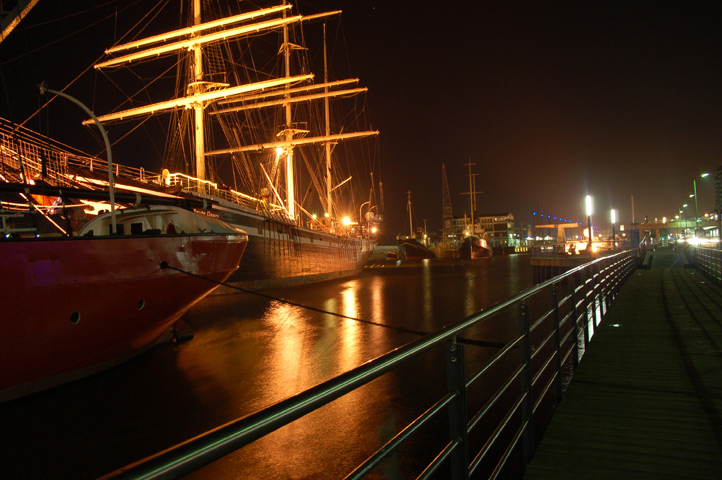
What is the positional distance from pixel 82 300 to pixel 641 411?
7072 millimetres

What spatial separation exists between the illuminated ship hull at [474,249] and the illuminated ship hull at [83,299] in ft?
169

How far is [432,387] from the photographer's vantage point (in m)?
5.63

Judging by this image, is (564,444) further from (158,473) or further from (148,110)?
(148,110)

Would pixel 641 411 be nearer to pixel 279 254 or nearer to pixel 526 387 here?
pixel 526 387

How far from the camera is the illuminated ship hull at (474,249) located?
56469mm

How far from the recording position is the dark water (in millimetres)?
3930

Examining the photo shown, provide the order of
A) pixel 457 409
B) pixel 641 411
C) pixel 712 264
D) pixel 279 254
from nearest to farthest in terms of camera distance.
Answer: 1. pixel 457 409
2. pixel 641 411
3. pixel 712 264
4. pixel 279 254

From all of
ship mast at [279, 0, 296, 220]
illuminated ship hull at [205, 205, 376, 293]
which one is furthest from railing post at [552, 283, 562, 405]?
ship mast at [279, 0, 296, 220]

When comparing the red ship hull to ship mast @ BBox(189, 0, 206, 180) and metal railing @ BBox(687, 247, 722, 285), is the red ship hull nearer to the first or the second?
metal railing @ BBox(687, 247, 722, 285)

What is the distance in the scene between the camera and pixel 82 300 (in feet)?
20.3

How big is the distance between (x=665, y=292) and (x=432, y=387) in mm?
9417

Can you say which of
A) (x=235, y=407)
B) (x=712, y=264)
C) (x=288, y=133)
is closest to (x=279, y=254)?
(x=288, y=133)

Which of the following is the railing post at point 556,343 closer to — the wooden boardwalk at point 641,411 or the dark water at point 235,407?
the wooden boardwalk at point 641,411

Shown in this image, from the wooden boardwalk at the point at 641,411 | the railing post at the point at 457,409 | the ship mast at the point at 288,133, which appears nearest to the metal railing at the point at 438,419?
the railing post at the point at 457,409
